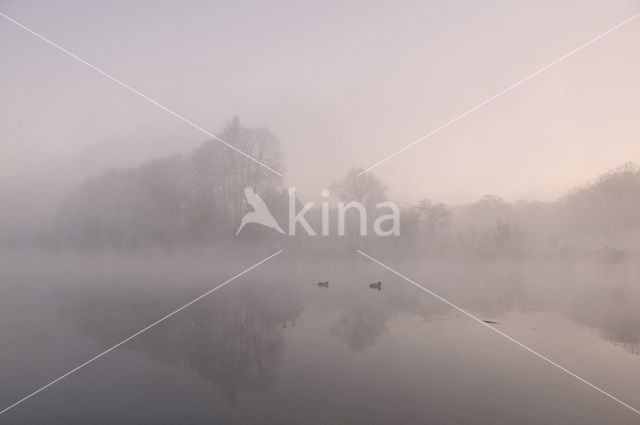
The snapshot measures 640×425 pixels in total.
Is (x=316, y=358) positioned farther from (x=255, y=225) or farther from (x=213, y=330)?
(x=255, y=225)

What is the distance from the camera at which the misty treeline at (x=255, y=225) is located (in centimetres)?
7194

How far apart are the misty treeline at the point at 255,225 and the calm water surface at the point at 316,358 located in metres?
40.6

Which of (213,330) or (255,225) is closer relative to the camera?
(213,330)

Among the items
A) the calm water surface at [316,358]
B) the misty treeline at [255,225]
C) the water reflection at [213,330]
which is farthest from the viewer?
the misty treeline at [255,225]

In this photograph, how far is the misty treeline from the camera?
2832 inches

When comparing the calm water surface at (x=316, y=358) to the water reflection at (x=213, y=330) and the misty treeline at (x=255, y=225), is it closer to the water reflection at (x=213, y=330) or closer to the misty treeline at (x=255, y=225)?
the water reflection at (x=213, y=330)

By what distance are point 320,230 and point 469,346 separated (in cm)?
5541

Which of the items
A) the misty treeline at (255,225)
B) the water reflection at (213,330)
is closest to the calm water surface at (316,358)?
the water reflection at (213,330)

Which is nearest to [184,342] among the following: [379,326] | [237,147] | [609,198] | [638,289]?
[379,326]

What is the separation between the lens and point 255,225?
2714 inches

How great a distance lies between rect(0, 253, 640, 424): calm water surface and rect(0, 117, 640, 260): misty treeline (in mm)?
40618

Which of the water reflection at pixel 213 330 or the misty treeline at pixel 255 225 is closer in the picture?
the water reflection at pixel 213 330

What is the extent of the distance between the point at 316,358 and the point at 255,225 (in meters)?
54.4

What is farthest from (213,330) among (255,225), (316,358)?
(255,225)
